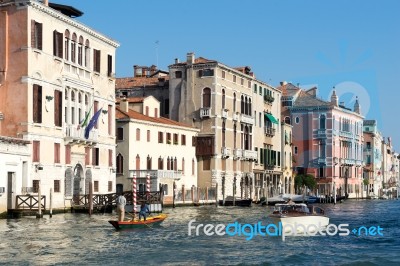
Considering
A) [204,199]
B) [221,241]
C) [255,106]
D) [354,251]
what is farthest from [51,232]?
[255,106]

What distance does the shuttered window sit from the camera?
37.8 metres

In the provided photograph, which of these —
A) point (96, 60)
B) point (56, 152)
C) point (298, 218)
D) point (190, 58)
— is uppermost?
point (190, 58)

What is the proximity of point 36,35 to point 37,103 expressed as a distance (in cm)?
311

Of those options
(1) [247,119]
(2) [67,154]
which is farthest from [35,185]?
(1) [247,119]

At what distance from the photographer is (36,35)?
36125mm

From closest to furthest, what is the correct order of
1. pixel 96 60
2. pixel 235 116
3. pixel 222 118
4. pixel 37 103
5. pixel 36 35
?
pixel 36 35 < pixel 37 103 < pixel 96 60 < pixel 222 118 < pixel 235 116

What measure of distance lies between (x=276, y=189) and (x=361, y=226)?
3473cm

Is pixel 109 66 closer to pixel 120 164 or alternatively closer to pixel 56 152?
pixel 120 164

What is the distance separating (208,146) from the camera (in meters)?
55.3

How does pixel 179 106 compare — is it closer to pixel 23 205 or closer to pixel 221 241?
pixel 23 205

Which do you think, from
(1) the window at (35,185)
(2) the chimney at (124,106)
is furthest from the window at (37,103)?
(2) the chimney at (124,106)

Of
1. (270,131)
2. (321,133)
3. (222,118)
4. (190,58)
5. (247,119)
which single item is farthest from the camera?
(321,133)

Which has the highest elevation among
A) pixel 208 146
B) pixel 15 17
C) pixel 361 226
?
pixel 15 17

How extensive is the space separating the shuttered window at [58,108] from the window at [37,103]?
141 cm
